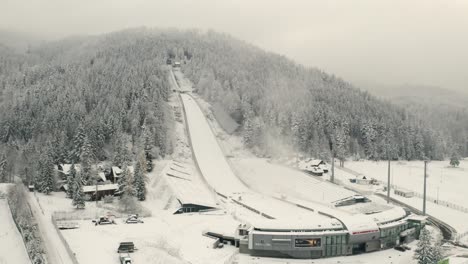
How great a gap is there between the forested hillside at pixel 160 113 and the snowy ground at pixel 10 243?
13.9 m

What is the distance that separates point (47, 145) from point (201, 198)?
21.8m

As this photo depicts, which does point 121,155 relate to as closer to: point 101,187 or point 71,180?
point 101,187

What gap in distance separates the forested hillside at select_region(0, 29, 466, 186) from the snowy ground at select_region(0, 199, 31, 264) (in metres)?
13.9

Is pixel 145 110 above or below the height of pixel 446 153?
above

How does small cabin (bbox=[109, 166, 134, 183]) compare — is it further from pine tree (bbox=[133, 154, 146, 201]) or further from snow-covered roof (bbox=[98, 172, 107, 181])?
pine tree (bbox=[133, 154, 146, 201])

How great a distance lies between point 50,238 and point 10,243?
11.1ft

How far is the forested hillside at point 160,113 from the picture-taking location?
68750 mm

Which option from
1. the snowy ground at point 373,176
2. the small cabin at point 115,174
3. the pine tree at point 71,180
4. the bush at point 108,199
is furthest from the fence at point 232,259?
the small cabin at point 115,174

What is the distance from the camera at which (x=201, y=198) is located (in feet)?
179

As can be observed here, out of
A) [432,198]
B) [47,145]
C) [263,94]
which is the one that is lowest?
[432,198]

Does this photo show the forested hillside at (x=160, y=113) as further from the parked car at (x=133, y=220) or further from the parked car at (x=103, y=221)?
the parked car at (x=133, y=220)

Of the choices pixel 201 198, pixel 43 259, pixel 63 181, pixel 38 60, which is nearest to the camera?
pixel 43 259

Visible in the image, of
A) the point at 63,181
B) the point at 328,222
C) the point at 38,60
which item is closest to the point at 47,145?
the point at 63,181

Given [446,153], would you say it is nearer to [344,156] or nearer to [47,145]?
[344,156]
